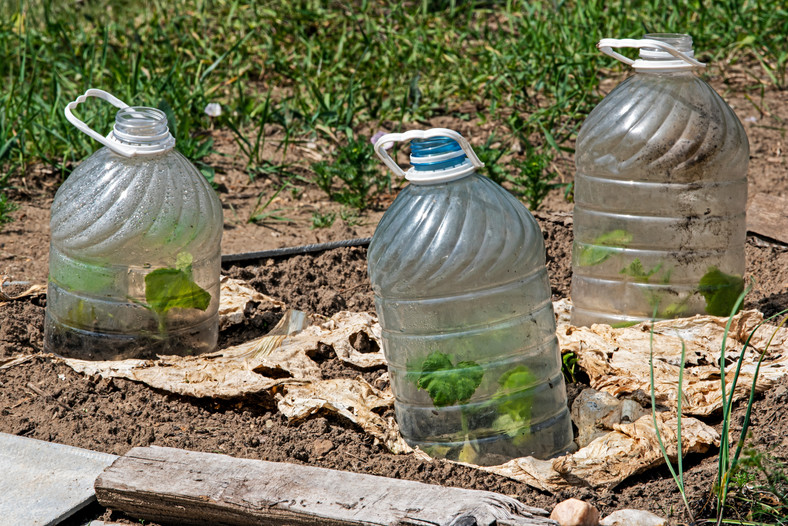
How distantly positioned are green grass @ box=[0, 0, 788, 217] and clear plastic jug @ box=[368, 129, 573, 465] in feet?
7.77

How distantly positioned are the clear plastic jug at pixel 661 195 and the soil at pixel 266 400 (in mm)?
394

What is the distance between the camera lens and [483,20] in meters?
6.66

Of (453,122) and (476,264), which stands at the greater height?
(476,264)

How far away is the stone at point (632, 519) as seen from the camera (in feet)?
6.38

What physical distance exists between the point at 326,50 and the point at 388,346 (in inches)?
155

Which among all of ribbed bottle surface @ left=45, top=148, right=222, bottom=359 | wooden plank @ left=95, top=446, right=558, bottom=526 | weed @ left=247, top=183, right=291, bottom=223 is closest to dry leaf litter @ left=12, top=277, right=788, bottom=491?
ribbed bottle surface @ left=45, top=148, right=222, bottom=359

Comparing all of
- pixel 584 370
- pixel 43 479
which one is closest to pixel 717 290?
pixel 584 370

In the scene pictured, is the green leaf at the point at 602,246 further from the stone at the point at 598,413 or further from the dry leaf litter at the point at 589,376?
the stone at the point at 598,413

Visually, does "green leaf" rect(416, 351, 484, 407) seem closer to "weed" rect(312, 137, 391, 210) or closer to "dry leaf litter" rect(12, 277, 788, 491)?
"dry leaf litter" rect(12, 277, 788, 491)

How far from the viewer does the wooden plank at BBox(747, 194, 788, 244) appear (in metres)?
3.83

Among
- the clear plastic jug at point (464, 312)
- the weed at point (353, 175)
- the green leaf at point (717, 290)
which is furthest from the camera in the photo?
the weed at point (353, 175)

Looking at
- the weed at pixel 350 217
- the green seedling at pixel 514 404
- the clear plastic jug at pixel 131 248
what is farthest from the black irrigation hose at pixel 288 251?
the green seedling at pixel 514 404

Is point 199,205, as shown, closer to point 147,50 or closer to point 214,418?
point 214,418

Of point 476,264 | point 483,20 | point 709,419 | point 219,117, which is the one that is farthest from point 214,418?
point 483,20
